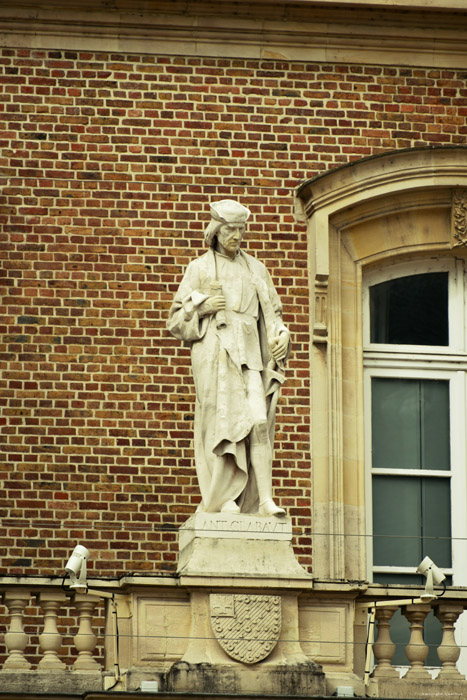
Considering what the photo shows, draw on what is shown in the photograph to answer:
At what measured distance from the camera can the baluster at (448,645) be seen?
14523 mm

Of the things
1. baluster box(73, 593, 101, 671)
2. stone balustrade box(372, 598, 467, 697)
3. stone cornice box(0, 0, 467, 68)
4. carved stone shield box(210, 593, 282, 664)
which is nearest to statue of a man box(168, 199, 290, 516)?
carved stone shield box(210, 593, 282, 664)

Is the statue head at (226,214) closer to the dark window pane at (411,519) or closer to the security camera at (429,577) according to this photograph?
the security camera at (429,577)

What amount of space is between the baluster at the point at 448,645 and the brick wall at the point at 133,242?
2264 millimetres

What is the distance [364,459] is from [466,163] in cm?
243

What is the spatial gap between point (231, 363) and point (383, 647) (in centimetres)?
207

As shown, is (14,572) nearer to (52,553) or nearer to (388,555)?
(52,553)

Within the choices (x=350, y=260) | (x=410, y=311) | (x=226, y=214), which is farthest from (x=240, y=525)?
(x=410, y=311)

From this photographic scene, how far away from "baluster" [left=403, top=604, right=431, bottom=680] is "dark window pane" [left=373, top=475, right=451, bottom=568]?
258 cm

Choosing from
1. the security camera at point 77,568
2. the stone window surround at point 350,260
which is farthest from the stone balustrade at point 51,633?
the stone window surround at point 350,260

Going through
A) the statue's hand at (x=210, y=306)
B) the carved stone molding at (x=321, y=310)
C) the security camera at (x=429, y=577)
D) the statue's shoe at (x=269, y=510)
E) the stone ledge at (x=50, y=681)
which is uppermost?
the carved stone molding at (x=321, y=310)

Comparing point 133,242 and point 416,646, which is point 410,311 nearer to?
point 133,242

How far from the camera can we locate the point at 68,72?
57.4 ft

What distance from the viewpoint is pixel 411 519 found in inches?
684

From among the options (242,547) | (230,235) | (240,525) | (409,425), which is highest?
(230,235)
